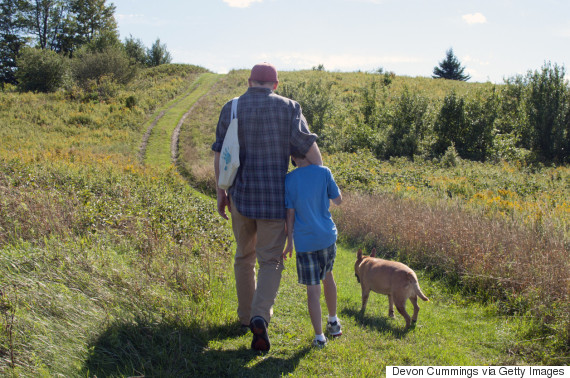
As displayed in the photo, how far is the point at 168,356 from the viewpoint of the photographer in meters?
→ 3.34

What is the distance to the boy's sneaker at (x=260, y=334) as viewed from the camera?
3533 millimetres

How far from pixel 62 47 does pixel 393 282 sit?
62.9m

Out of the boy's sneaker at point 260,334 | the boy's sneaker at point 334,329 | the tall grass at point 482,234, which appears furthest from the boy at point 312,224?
the tall grass at point 482,234

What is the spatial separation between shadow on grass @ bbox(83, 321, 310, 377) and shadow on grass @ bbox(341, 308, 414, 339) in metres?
1.14

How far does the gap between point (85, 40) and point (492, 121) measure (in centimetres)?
5464

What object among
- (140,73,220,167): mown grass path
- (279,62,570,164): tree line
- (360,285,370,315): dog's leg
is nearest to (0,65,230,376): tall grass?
(360,285,370,315): dog's leg

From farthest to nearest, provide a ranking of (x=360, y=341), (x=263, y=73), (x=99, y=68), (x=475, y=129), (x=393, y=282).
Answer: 1. (x=99, y=68)
2. (x=475, y=129)
3. (x=393, y=282)
4. (x=360, y=341)
5. (x=263, y=73)

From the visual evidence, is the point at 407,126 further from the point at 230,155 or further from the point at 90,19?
the point at 90,19

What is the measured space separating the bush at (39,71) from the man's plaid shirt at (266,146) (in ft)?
131

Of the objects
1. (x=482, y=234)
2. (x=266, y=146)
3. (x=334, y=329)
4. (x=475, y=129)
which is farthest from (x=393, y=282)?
(x=475, y=129)

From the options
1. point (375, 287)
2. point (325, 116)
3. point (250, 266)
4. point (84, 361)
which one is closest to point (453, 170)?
point (325, 116)

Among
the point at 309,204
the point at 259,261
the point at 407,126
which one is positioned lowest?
the point at 259,261

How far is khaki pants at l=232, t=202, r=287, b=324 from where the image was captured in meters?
3.70

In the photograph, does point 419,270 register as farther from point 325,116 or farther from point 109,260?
point 325,116
